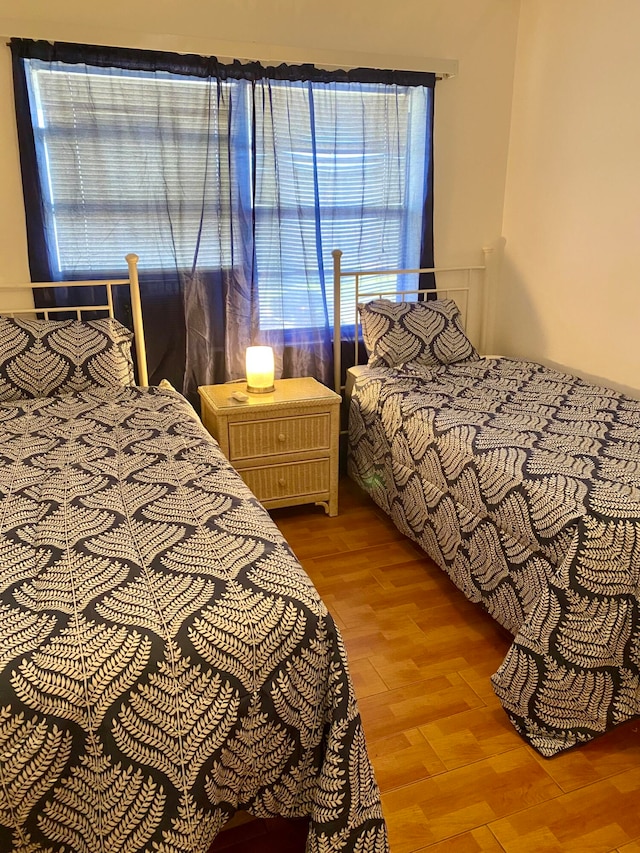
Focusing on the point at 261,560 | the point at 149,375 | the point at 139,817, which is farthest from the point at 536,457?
the point at 149,375

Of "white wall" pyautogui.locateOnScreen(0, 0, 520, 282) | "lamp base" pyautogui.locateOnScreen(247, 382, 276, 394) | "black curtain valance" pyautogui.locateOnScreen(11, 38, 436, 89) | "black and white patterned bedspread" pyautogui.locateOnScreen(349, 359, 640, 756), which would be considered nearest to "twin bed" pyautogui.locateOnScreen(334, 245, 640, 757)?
"black and white patterned bedspread" pyautogui.locateOnScreen(349, 359, 640, 756)

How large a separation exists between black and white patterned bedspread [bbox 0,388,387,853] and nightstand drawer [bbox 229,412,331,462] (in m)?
1.06

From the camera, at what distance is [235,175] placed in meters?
2.77

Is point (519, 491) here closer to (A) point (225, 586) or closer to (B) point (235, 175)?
(A) point (225, 586)

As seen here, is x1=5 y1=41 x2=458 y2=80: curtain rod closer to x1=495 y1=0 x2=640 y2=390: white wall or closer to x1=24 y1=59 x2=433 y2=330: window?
x1=24 y1=59 x2=433 y2=330: window

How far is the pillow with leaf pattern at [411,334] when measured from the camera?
2912mm

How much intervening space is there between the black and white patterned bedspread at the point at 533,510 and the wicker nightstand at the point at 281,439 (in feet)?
0.63

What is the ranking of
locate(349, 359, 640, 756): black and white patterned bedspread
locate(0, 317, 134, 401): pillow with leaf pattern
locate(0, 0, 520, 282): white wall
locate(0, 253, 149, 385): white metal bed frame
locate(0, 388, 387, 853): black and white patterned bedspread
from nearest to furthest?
locate(0, 388, 387, 853): black and white patterned bedspread, locate(349, 359, 640, 756): black and white patterned bedspread, locate(0, 317, 134, 401): pillow with leaf pattern, locate(0, 0, 520, 282): white wall, locate(0, 253, 149, 385): white metal bed frame

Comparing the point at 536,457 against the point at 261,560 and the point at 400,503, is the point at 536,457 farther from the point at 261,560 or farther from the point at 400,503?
the point at 261,560

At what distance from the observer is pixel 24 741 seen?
1021 mm

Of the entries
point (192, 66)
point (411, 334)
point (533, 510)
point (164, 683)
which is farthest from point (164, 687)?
point (192, 66)

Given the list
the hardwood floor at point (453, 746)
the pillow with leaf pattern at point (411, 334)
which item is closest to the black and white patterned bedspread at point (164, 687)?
the hardwood floor at point (453, 746)

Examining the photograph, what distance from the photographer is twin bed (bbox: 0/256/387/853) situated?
1050 millimetres

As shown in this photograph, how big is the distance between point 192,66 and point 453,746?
2.59 m
